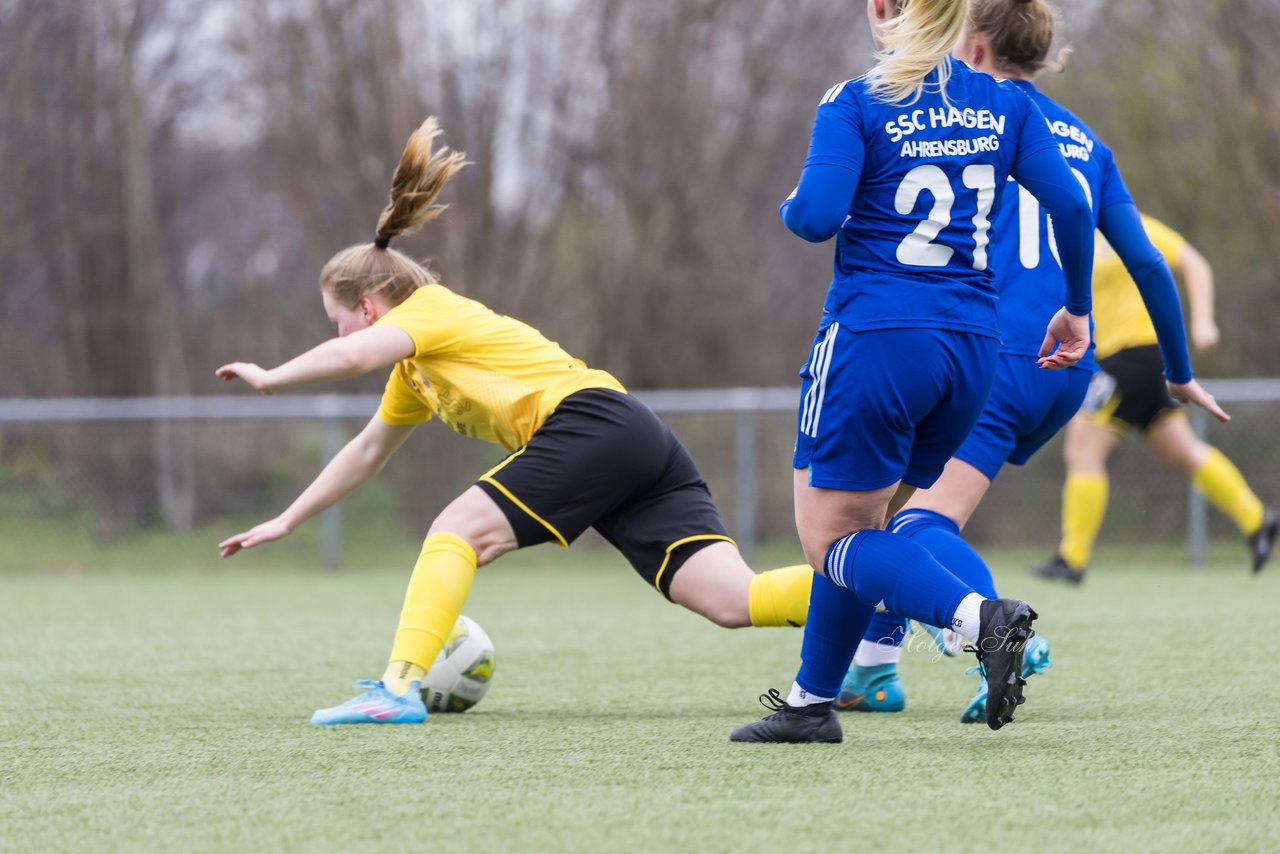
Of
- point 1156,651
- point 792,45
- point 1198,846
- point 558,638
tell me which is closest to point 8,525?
point 558,638

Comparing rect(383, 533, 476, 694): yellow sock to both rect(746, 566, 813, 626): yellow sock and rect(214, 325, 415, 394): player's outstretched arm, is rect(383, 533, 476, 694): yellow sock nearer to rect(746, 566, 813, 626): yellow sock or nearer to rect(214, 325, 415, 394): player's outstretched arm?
rect(214, 325, 415, 394): player's outstretched arm

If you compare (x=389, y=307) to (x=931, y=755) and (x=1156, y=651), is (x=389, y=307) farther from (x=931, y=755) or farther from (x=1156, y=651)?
(x=1156, y=651)

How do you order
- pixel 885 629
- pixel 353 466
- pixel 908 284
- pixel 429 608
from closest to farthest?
1. pixel 908 284
2. pixel 429 608
3. pixel 885 629
4. pixel 353 466

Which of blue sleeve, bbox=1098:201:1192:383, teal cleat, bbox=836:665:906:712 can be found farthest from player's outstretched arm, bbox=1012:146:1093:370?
teal cleat, bbox=836:665:906:712

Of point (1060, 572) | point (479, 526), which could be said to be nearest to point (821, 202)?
point (479, 526)

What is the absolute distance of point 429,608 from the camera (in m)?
4.05

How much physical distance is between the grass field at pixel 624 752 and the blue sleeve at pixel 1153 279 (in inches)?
33.4

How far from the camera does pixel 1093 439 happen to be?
793 centimetres

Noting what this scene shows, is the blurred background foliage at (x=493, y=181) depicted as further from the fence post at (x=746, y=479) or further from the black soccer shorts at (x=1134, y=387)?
the black soccer shorts at (x=1134, y=387)

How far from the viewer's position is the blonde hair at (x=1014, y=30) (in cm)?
391

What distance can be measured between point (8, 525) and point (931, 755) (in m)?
9.63

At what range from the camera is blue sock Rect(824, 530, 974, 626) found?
3203 millimetres

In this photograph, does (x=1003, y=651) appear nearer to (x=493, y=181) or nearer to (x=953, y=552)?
(x=953, y=552)

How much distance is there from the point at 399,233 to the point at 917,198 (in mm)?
1631
